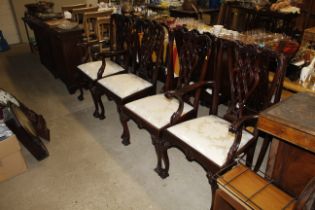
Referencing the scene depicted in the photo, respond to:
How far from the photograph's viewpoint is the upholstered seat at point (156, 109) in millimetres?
1817

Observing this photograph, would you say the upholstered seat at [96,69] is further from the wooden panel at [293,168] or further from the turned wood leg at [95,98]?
the wooden panel at [293,168]

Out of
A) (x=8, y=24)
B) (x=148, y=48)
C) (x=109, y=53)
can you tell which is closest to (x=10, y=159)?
(x=109, y=53)

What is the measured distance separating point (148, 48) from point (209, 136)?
1.12 metres

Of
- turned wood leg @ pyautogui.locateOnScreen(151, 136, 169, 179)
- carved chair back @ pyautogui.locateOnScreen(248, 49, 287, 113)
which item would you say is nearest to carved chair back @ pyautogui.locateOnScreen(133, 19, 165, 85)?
turned wood leg @ pyautogui.locateOnScreen(151, 136, 169, 179)

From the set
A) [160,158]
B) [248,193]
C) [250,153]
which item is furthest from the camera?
[160,158]

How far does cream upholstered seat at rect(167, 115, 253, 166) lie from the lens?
1.46 m

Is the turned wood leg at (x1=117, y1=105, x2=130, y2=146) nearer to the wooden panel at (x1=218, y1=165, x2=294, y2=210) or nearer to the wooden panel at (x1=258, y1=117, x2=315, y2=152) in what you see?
the wooden panel at (x1=218, y1=165, x2=294, y2=210)

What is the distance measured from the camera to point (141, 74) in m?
2.49

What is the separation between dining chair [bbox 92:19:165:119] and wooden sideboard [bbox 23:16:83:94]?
836mm

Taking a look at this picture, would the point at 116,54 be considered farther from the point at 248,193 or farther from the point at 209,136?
the point at 248,193

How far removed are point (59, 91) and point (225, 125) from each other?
2509 millimetres

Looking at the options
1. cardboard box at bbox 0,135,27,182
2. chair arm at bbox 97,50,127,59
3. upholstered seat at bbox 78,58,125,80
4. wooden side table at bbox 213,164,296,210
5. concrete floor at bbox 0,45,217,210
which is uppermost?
chair arm at bbox 97,50,127,59

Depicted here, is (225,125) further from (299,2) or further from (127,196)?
(299,2)

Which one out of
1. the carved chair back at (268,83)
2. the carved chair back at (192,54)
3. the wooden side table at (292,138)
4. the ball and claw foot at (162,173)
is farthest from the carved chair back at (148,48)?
the wooden side table at (292,138)
